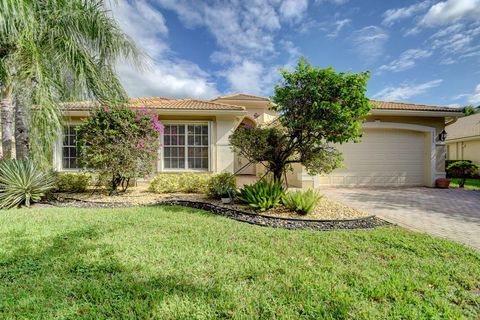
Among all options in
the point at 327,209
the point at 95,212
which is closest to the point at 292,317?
the point at 327,209

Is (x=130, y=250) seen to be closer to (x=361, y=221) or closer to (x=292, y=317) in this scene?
(x=292, y=317)

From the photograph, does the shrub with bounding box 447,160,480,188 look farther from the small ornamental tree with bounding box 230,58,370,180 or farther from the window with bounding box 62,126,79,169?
the window with bounding box 62,126,79,169

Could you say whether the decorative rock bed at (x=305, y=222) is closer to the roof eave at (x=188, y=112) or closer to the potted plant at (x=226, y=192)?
the potted plant at (x=226, y=192)

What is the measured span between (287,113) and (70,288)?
19.9ft

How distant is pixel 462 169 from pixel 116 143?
19.5 meters

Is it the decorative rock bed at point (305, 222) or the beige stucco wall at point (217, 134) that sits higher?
the beige stucco wall at point (217, 134)

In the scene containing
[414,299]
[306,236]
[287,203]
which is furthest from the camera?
[287,203]

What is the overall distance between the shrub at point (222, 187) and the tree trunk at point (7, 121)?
7.77 meters

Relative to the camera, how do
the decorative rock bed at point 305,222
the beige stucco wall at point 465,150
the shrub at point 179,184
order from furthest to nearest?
the beige stucco wall at point 465,150 → the shrub at point 179,184 → the decorative rock bed at point 305,222

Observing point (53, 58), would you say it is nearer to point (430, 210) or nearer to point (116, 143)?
point (116, 143)

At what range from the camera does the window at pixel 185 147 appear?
10992 millimetres

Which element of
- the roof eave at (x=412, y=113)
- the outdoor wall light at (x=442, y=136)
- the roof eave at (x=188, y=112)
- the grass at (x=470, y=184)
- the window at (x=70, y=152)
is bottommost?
the grass at (x=470, y=184)

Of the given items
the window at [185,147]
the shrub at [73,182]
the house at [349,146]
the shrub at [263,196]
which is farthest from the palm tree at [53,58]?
the shrub at [263,196]

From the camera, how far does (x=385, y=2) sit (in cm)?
853
